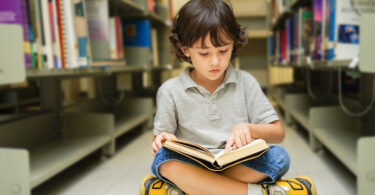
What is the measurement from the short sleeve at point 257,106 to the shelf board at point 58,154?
685 millimetres

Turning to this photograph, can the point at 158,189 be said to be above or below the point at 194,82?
below

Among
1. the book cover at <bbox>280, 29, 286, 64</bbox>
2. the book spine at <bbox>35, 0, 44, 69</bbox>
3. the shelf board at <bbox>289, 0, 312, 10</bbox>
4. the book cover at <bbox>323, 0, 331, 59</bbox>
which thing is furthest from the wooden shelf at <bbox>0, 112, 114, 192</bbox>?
the book cover at <bbox>280, 29, 286, 64</bbox>

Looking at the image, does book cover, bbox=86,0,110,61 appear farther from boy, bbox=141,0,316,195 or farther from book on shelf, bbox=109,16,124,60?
boy, bbox=141,0,316,195

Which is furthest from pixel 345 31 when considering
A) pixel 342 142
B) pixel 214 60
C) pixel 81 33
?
pixel 81 33

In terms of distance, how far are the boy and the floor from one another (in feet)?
1.10

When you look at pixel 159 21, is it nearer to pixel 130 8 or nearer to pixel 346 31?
pixel 130 8

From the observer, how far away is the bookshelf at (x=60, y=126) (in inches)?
36.3

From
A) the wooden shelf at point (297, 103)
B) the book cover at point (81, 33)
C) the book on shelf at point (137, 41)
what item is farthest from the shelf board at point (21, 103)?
the wooden shelf at point (297, 103)

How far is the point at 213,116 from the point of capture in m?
0.86

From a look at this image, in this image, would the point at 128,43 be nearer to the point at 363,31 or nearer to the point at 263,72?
the point at 363,31

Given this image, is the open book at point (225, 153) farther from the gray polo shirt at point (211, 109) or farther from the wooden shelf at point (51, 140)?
the wooden shelf at point (51, 140)

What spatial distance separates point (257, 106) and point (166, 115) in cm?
26

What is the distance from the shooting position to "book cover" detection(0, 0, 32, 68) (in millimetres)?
951

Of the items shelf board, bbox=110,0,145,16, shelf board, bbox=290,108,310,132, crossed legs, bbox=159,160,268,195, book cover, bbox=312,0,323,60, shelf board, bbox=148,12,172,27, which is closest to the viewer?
crossed legs, bbox=159,160,268,195
